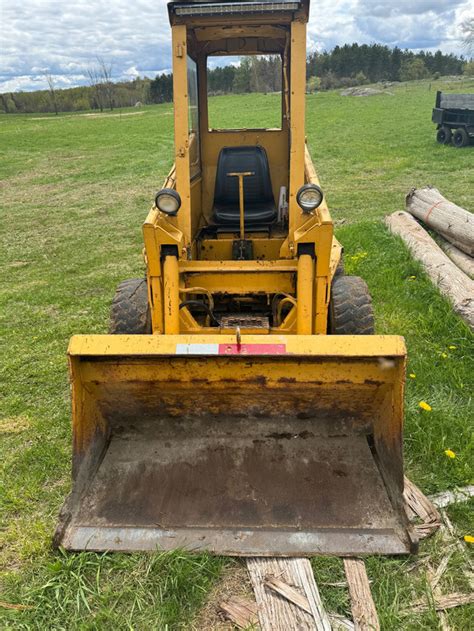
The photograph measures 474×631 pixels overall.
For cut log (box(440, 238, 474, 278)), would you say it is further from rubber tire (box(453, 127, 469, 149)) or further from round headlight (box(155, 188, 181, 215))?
rubber tire (box(453, 127, 469, 149))

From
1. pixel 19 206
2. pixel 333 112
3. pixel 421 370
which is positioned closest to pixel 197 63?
pixel 421 370

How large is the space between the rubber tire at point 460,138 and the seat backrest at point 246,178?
13.4 metres

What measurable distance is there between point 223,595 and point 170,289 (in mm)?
2016

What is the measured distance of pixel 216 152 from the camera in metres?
5.41

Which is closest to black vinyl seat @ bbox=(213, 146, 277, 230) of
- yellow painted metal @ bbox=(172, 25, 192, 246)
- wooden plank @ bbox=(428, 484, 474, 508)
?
yellow painted metal @ bbox=(172, 25, 192, 246)

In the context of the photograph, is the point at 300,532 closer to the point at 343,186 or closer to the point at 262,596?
the point at 262,596

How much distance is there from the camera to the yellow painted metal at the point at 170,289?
154 inches

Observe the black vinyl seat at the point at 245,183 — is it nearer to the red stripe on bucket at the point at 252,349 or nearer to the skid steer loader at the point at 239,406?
the skid steer loader at the point at 239,406

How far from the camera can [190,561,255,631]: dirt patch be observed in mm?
2559

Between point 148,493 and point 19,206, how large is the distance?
11761mm

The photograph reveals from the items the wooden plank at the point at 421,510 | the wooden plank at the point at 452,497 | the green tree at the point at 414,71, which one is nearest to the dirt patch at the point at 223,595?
the wooden plank at the point at 421,510

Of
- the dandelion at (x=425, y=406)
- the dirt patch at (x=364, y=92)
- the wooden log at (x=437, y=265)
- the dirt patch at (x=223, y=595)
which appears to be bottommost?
the dirt patch at (x=223, y=595)

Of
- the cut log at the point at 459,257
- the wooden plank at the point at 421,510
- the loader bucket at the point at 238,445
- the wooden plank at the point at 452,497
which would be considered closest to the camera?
the loader bucket at the point at 238,445

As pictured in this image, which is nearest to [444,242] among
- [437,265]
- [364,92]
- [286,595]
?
[437,265]
